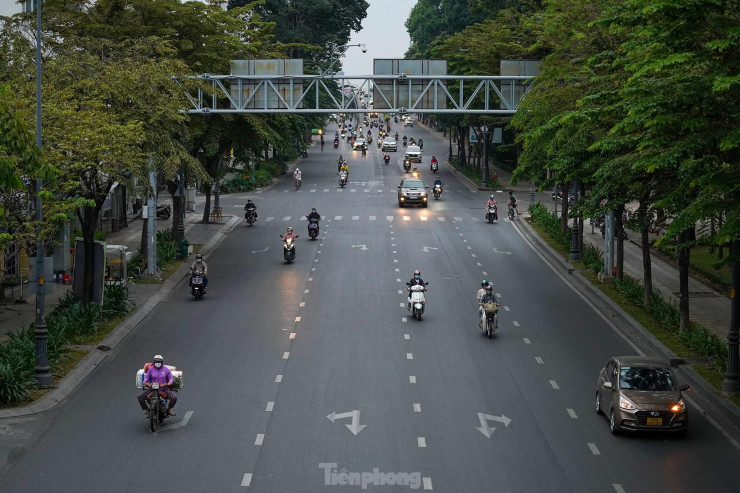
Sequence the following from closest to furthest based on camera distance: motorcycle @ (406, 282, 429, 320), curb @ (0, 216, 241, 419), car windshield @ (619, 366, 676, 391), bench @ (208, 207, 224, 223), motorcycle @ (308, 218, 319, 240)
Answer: car windshield @ (619, 366, 676, 391)
curb @ (0, 216, 241, 419)
motorcycle @ (406, 282, 429, 320)
motorcycle @ (308, 218, 319, 240)
bench @ (208, 207, 224, 223)

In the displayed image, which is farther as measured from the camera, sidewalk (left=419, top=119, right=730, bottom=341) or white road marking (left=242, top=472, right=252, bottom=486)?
sidewalk (left=419, top=119, right=730, bottom=341)

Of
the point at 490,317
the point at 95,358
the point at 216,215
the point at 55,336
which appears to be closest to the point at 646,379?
the point at 490,317

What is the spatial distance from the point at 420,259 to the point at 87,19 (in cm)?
1807

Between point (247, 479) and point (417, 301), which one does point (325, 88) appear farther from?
point (247, 479)

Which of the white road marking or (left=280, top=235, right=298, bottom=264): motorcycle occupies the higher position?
(left=280, top=235, right=298, bottom=264): motorcycle

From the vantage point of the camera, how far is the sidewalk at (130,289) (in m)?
34.7

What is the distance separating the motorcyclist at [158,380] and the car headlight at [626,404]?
9.30m

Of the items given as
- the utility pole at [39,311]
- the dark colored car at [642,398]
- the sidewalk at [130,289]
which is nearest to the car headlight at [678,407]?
the dark colored car at [642,398]

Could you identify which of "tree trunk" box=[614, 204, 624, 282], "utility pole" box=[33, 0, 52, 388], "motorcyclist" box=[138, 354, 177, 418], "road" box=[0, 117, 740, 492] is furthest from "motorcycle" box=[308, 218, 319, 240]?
"motorcyclist" box=[138, 354, 177, 418]

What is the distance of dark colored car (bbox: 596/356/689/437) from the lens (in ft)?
73.6

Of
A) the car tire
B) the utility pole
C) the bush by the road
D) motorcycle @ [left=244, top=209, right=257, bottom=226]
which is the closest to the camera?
the car tire

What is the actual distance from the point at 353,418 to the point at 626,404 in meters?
5.79

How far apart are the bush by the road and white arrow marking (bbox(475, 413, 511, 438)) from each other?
34.2 ft

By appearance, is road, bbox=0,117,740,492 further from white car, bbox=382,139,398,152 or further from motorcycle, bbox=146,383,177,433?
white car, bbox=382,139,398,152
